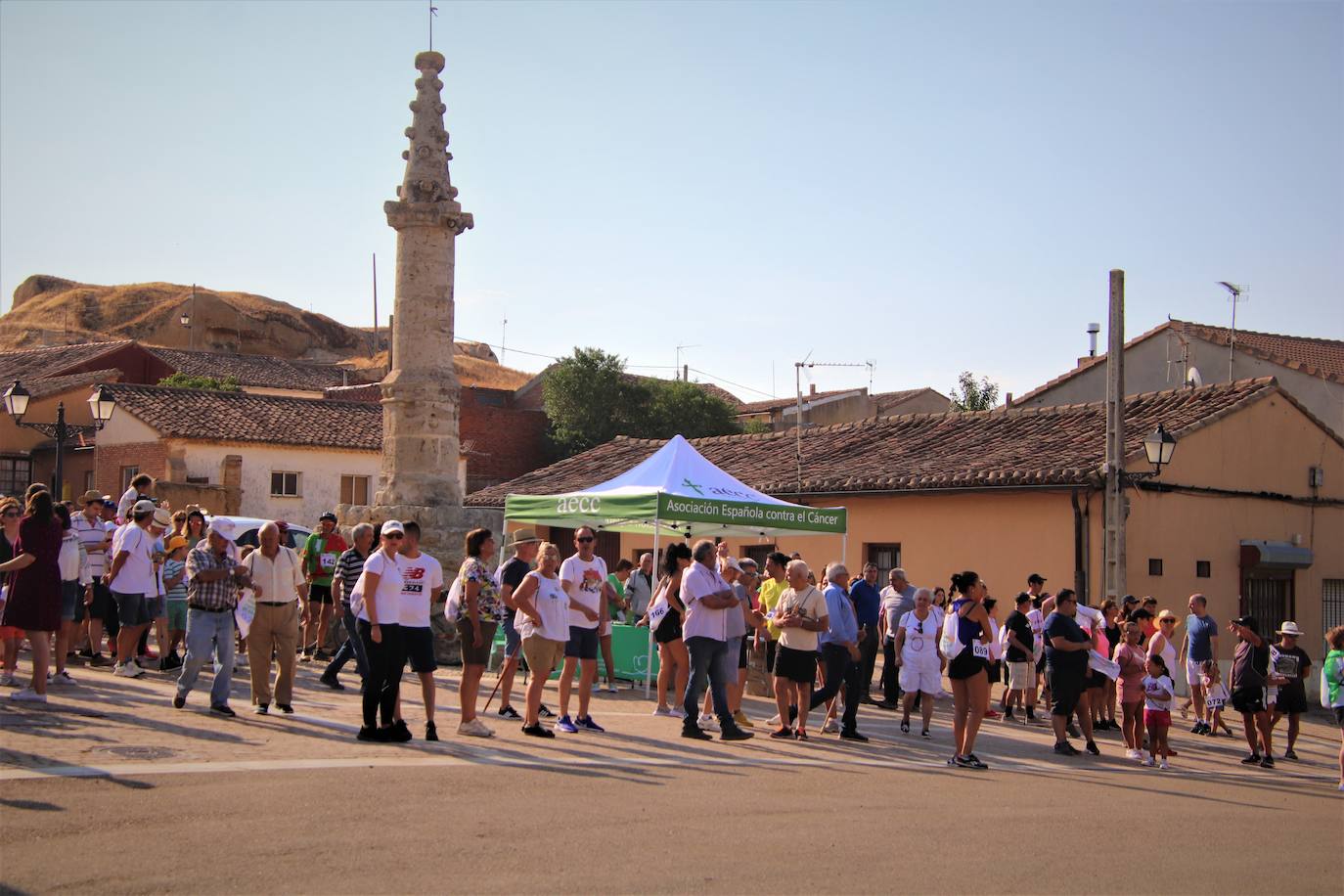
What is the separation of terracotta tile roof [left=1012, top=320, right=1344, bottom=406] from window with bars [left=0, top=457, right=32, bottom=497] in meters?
32.6

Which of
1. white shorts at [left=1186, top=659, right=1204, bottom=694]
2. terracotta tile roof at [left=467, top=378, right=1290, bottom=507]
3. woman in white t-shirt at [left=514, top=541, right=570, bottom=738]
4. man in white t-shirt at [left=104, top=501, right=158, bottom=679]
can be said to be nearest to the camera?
woman in white t-shirt at [left=514, top=541, right=570, bottom=738]

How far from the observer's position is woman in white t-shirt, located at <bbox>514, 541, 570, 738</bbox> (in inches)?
438

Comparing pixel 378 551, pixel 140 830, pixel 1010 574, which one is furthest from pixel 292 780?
pixel 1010 574

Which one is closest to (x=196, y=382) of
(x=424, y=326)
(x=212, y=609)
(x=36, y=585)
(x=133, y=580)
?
(x=424, y=326)

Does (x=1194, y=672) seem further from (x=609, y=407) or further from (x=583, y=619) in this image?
(x=609, y=407)

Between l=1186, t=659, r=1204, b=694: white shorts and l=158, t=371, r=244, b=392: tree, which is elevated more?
l=158, t=371, r=244, b=392: tree

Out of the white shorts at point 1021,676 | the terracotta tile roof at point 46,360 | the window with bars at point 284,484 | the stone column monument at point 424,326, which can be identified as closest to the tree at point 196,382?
the terracotta tile roof at point 46,360

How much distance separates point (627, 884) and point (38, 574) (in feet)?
21.2

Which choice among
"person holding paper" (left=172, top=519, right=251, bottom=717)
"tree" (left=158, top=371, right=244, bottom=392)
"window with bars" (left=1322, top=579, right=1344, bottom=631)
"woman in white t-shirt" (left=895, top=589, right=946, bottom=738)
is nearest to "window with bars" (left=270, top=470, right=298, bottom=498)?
"tree" (left=158, top=371, right=244, bottom=392)

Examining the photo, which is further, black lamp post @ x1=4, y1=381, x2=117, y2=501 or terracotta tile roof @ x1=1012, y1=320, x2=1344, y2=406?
terracotta tile roof @ x1=1012, y1=320, x2=1344, y2=406

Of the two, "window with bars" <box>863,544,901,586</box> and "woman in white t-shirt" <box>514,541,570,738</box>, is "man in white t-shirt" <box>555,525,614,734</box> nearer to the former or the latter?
"woman in white t-shirt" <box>514,541,570,738</box>

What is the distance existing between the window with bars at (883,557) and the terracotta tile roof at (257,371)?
41.0m

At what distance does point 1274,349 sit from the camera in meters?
36.5

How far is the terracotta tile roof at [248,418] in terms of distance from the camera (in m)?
40.2
